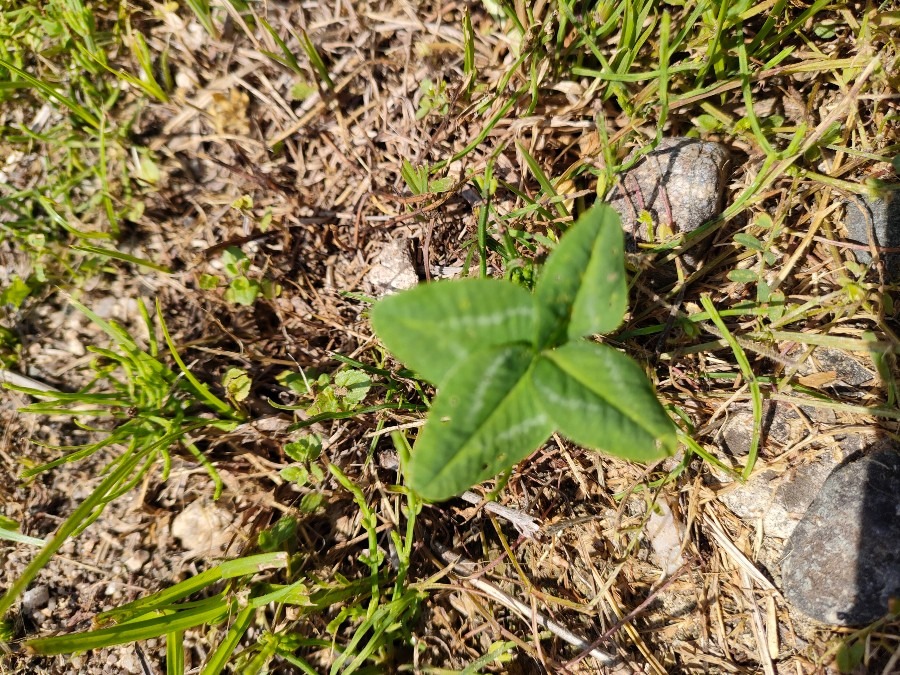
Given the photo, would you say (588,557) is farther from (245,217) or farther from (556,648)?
(245,217)

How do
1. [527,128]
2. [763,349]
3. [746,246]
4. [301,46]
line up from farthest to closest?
1. [301,46]
2. [527,128]
3. [746,246]
4. [763,349]

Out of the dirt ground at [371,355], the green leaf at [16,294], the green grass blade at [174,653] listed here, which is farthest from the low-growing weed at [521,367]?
the green leaf at [16,294]

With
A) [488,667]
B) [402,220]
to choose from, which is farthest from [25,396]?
[488,667]

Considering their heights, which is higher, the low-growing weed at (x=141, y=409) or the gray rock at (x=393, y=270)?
the gray rock at (x=393, y=270)

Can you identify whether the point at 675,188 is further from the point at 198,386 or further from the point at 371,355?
the point at 198,386

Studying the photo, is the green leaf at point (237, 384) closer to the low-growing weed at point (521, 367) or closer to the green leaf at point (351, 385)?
the green leaf at point (351, 385)
